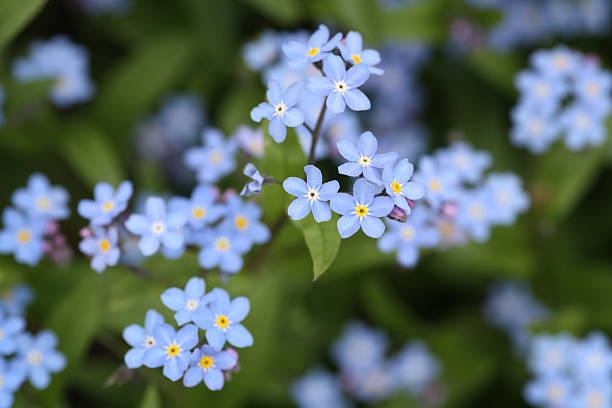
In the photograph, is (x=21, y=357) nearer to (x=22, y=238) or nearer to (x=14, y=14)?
(x=22, y=238)

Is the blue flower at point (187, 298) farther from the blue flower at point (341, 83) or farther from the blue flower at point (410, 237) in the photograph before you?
the blue flower at point (410, 237)

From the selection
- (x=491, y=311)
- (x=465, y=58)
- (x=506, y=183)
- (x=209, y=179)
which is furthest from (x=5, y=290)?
(x=465, y=58)

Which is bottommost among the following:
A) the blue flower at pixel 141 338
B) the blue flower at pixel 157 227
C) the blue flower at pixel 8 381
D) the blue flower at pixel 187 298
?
the blue flower at pixel 8 381

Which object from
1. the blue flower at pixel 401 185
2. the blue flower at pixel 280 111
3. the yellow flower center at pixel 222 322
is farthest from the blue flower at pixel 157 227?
the blue flower at pixel 401 185

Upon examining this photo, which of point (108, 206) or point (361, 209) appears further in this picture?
point (108, 206)

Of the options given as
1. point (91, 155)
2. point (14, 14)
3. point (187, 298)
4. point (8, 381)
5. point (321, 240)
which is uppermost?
point (91, 155)

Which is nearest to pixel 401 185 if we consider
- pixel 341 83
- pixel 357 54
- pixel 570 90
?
pixel 341 83

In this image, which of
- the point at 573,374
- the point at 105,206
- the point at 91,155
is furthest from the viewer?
the point at 91,155

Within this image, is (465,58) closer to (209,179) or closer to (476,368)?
(476,368)
